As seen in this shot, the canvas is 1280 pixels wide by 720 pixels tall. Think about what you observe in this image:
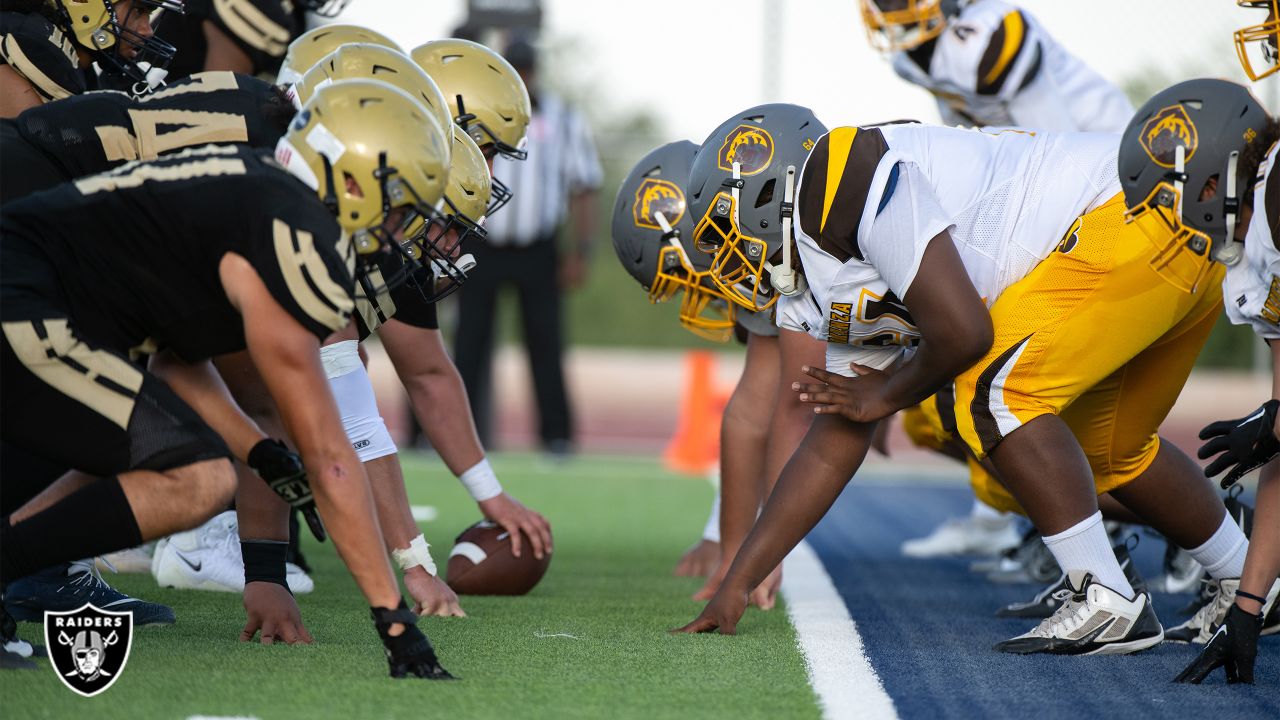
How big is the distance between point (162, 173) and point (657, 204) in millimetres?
1712

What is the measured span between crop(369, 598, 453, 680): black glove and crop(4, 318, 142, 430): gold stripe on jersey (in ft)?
2.09

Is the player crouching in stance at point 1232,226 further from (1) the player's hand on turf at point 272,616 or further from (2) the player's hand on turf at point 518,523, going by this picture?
(1) the player's hand on turf at point 272,616

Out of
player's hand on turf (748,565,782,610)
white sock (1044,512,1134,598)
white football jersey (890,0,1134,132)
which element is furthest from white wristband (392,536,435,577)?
white football jersey (890,0,1134,132)

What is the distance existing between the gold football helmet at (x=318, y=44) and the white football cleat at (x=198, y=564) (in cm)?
134

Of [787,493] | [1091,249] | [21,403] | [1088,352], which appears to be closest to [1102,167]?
[1091,249]

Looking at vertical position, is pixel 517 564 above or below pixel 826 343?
below

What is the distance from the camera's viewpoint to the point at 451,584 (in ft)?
→ 13.7

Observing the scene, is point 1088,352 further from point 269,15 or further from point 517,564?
point 269,15

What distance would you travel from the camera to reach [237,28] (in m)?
4.75

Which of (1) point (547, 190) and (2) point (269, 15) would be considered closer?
(2) point (269, 15)

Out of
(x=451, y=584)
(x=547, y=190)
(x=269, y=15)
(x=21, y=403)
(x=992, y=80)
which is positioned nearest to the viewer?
(x=21, y=403)

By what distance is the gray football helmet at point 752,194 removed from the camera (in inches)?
141

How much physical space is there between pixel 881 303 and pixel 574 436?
20.5 feet

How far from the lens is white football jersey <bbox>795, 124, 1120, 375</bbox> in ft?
10.7
